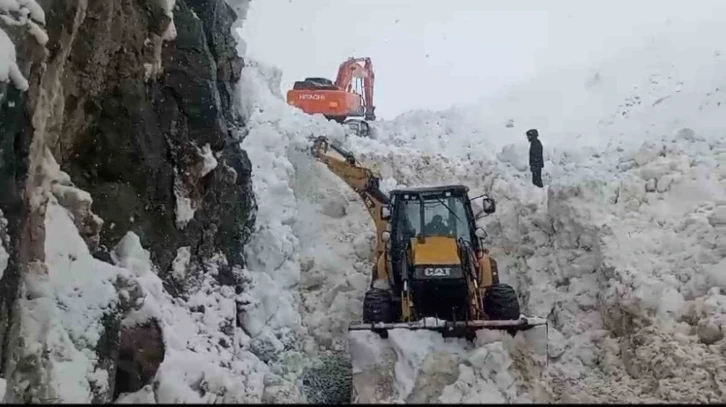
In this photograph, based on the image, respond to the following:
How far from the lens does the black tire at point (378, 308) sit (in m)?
6.92

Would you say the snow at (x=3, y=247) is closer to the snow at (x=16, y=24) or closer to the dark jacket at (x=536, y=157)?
the snow at (x=16, y=24)

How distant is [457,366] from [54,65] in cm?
375

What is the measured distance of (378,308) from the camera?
6.96 m

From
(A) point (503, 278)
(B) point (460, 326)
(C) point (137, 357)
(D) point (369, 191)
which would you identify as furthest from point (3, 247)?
(A) point (503, 278)

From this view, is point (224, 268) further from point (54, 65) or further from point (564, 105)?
point (564, 105)

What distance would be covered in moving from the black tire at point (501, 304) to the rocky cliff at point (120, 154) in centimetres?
281

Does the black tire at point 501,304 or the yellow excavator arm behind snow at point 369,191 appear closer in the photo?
the black tire at point 501,304

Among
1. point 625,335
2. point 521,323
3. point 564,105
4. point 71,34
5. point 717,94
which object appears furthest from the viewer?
point 564,105

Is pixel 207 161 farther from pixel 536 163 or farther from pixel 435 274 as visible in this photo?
pixel 536 163

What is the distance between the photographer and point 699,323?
6.98m

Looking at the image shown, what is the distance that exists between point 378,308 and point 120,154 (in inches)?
111

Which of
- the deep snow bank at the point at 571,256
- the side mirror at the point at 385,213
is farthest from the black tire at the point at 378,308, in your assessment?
the side mirror at the point at 385,213

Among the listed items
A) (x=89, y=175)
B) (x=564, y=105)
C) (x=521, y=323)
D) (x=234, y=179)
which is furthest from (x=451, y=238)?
(x=564, y=105)

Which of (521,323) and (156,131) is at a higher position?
(156,131)
